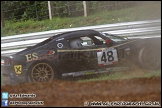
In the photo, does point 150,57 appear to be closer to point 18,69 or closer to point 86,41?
point 86,41

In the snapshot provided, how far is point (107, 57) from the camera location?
16.1 ft

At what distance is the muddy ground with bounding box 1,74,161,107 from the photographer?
4777 millimetres

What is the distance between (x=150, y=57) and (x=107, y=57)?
0.56m

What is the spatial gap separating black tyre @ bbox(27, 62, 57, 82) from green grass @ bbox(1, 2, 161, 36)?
19.1 inches

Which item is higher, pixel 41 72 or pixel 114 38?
pixel 114 38

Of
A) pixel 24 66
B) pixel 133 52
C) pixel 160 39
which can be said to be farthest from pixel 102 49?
pixel 24 66

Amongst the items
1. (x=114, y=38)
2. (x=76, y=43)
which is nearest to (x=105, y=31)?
(x=114, y=38)

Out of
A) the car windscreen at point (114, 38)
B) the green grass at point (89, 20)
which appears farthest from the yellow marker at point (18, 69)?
the car windscreen at point (114, 38)

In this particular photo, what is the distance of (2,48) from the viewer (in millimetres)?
5145

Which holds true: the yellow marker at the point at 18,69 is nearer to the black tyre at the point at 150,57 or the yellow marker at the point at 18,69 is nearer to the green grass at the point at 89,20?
the green grass at the point at 89,20

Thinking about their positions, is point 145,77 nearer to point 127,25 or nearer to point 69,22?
point 127,25

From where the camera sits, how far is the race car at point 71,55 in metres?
4.93

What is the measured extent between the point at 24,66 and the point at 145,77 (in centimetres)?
161

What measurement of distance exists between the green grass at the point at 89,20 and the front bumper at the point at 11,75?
19.0 inches
